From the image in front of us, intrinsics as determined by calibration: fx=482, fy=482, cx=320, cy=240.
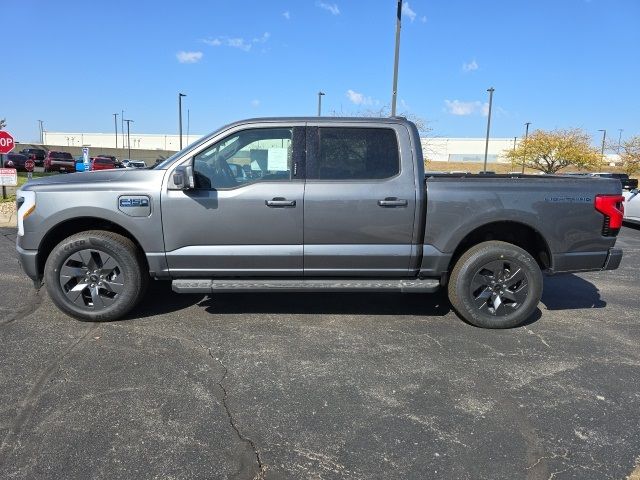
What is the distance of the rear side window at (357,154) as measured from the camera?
461 cm

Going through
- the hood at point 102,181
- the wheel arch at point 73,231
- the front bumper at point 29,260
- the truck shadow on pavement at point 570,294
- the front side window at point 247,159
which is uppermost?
the front side window at point 247,159

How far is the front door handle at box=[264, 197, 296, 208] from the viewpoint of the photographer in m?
4.47

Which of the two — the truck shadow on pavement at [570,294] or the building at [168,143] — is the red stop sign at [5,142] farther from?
the building at [168,143]

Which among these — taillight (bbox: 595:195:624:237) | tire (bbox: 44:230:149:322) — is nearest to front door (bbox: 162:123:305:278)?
tire (bbox: 44:230:149:322)

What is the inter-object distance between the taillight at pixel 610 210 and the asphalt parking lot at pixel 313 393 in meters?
1.02

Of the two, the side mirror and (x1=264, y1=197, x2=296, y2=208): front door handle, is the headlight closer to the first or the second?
the side mirror

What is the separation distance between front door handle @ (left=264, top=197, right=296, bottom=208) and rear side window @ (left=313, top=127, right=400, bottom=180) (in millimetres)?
360

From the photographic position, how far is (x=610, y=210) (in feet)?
15.3

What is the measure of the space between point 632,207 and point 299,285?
11.9 meters

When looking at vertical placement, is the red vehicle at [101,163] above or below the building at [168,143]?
below

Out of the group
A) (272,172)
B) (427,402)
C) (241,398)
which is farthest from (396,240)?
(241,398)

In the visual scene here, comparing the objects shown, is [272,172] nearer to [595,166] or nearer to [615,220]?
[615,220]

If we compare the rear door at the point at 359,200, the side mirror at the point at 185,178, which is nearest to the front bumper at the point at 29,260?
the side mirror at the point at 185,178

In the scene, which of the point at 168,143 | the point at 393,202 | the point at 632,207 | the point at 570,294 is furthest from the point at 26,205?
the point at 168,143
